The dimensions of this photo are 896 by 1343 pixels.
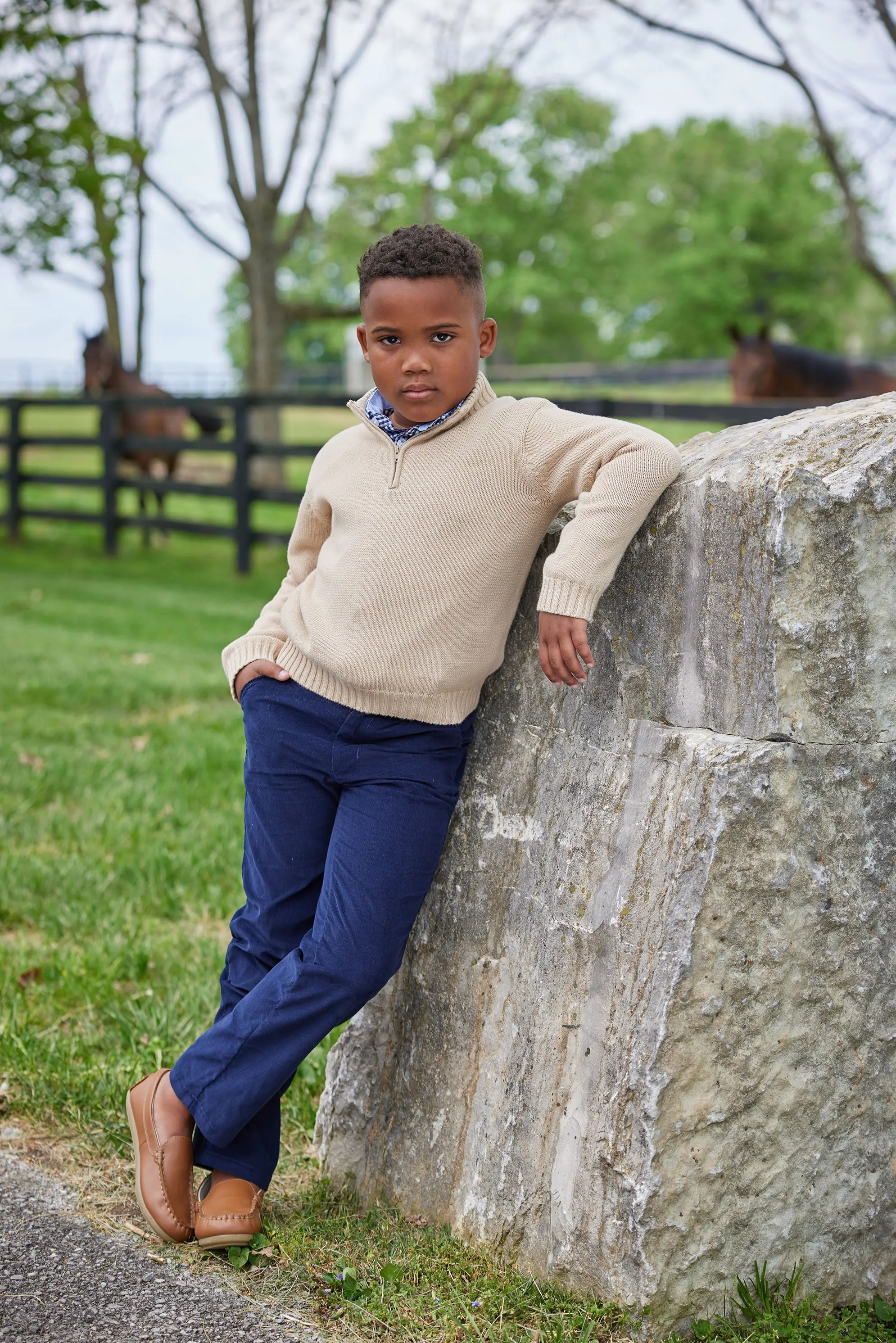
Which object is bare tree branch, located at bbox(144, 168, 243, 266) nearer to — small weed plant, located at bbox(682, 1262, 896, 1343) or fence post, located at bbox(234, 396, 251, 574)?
fence post, located at bbox(234, 396, 251, 574)

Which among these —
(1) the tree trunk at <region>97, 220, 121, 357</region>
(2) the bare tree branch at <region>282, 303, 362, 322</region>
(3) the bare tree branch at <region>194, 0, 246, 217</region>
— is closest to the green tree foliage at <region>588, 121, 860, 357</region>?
(1) the tree trunk at <region>97, 220, 121, 357</region>

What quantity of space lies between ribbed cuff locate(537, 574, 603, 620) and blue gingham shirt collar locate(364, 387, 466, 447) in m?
0.42

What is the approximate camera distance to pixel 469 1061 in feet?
7.98

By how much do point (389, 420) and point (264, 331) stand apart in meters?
13.9

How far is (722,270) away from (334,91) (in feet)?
89.3

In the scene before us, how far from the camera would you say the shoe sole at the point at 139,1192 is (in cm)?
242

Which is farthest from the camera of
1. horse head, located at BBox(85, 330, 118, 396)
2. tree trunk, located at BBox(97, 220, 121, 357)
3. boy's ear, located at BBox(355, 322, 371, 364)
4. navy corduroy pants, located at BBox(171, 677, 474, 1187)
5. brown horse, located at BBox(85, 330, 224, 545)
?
tree trunk, located at BBox(97, 220, 121, 357)

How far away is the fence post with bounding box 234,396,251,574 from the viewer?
480 inches

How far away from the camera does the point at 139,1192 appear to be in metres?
2.46

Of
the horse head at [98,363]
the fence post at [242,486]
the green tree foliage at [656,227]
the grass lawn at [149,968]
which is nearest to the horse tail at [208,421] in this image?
the horse head at [98,363]

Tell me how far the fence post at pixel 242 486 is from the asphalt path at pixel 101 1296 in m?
10.0

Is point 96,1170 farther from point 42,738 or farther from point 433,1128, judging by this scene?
point 42,738

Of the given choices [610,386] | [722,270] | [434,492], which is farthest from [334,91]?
[722,270]

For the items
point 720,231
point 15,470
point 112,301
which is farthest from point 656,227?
point 15,470
